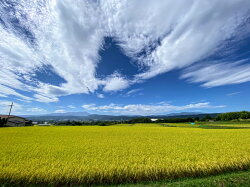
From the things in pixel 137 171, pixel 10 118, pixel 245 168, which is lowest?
pixel 245 168

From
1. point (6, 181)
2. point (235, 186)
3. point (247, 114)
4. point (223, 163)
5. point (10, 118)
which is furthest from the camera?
point (247, 114)

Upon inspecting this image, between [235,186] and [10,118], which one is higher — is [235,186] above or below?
below

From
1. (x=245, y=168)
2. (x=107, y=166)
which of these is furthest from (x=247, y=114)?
(x=107, y=166)

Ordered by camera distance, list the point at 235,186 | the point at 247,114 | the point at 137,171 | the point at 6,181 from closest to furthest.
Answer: the point at 235,186, the point at 6,181, the point at 137,171, the point at 247,114

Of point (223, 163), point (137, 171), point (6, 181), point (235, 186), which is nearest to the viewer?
point (235, 186)

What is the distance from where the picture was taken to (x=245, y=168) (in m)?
6.07

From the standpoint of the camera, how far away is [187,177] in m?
5.18

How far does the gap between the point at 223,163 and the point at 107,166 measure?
5677mm

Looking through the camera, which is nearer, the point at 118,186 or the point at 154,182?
the point at 118,186

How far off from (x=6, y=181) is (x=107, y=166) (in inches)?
150

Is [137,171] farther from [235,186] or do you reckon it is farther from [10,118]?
[10,118]

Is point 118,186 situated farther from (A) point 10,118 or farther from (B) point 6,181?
(A) point 10,118

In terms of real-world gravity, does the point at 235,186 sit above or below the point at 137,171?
below

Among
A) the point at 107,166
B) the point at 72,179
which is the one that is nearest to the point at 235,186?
the point at 107,166
